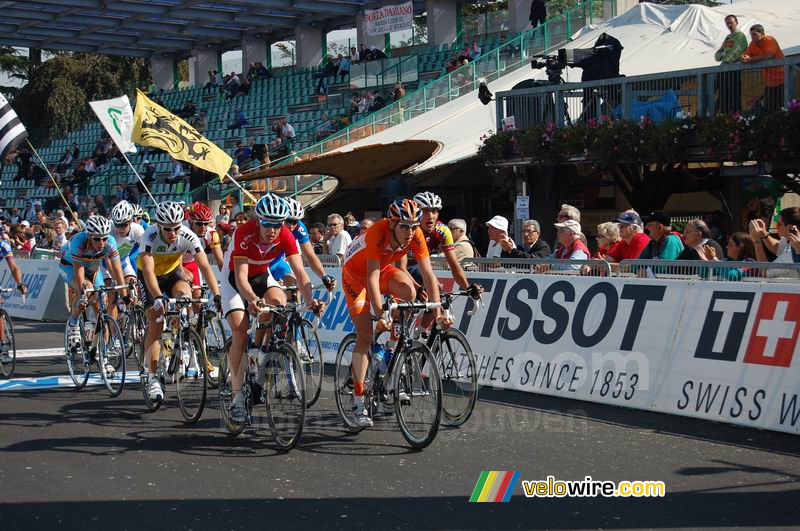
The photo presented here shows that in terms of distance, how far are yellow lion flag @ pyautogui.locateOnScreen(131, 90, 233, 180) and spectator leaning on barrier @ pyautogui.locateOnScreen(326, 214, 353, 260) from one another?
10.5ft

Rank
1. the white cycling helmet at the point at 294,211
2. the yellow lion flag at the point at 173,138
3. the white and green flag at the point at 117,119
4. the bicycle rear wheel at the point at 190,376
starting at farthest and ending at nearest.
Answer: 1. the white and green flag at the point at 117,119
2. the yellow lion flag at the point at 173,138
3. the bicycle rear wheel at the point at 190,376
4. the white cycling helmet at the point at 294,211

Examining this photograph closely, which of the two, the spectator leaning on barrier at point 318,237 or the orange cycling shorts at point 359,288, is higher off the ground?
the orange cycling shorts at point 359,288

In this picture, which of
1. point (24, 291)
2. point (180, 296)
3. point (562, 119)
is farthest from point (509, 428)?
point (562, 119)

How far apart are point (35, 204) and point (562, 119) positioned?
25.4m

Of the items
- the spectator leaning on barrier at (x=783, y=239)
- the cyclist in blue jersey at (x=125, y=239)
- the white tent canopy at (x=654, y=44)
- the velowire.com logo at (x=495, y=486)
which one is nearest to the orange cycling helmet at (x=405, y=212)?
the velowire.com logo at (x=495, y=486)

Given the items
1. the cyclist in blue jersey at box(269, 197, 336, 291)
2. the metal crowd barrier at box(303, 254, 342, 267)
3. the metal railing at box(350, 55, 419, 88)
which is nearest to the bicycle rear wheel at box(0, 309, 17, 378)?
the metal crowd barrier at box(303, 254, 342, 267)

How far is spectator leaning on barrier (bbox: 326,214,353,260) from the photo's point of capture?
54.4 ft

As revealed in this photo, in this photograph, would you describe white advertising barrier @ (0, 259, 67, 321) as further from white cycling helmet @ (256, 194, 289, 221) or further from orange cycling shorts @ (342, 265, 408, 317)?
white cycling helmet @ (256, 194, 289, 221)

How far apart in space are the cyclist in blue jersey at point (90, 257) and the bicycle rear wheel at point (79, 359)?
7 cm

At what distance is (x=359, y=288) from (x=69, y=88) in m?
57.0

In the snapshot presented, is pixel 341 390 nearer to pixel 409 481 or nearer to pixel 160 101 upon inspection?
pixel 409 481

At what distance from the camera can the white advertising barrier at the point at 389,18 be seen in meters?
37.1

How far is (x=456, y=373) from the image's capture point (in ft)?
28.8

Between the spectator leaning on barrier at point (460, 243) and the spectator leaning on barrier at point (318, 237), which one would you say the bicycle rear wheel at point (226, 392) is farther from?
the spectator leaning on barrier at point (318, 237)
